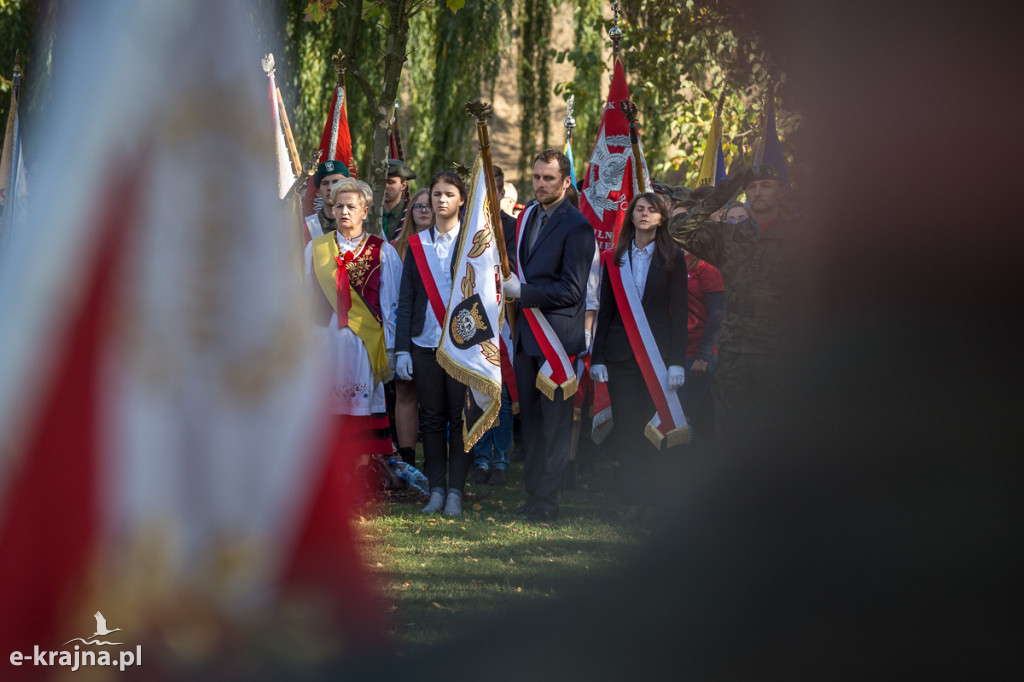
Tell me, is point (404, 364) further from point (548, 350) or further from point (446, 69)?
point (446, 69)

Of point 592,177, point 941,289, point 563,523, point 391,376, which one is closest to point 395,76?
point 592,177

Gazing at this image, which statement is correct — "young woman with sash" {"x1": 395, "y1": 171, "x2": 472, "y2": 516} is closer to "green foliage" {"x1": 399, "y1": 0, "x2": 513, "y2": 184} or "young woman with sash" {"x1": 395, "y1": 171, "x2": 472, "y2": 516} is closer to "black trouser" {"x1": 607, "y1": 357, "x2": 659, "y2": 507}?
"black trouser" {"x1": 607, "y1": 357, "x2": 659, "y2": 507}

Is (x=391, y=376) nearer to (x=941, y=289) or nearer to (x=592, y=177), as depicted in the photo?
(x=592, y=177)

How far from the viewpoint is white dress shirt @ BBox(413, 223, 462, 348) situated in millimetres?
6621

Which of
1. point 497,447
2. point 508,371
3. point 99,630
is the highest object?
point 508,371

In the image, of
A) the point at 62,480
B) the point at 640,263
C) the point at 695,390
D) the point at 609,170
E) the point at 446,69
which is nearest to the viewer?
the point at 62,480

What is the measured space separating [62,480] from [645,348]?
171 inches

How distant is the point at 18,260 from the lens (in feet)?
7.66

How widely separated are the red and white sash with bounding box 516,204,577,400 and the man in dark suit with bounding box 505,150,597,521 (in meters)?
0.02

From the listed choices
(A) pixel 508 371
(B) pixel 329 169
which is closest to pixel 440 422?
(A) pixel 508 371

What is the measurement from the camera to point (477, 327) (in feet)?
20.4

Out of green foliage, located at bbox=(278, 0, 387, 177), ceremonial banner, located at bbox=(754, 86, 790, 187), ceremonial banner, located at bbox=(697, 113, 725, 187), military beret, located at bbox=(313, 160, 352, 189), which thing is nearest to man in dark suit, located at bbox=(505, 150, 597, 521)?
military beret, located at bbox=(313, 160, 352, 189)

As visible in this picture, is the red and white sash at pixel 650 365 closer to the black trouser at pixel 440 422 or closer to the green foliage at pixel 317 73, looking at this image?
the black trouser at pixel 440 422

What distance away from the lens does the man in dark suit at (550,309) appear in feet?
20.6
